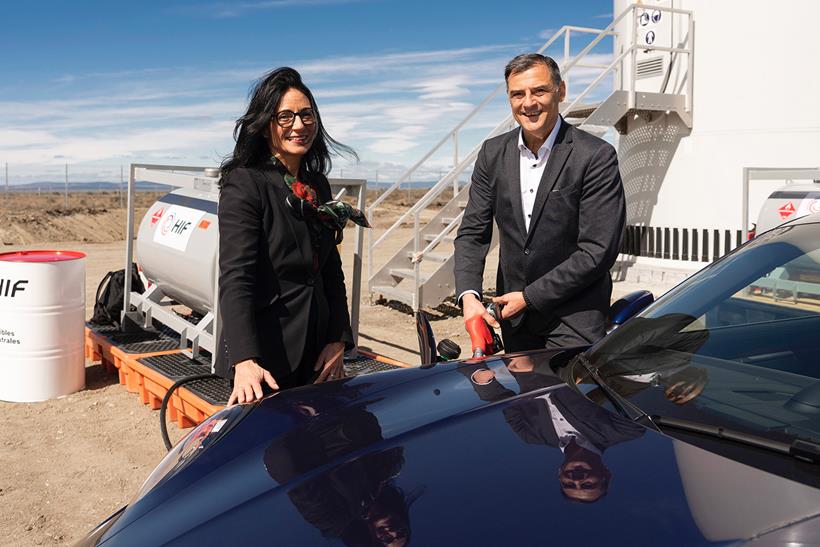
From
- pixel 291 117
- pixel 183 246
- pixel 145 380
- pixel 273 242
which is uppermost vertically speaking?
pixel 291 117

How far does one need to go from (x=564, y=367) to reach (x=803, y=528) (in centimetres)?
116

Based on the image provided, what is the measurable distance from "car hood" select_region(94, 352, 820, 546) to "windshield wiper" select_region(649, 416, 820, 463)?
8cm

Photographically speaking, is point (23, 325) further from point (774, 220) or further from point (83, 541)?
point (774, 220)

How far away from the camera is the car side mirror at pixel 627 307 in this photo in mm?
3006

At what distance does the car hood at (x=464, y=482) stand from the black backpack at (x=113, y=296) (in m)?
5.66

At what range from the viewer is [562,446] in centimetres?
189

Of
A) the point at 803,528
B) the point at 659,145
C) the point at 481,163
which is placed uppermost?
the point at 659,145

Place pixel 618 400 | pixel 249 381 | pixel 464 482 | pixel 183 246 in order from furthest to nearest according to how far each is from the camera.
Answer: pixel 183 246
pixel 249 381
pixel 618 400
pixel 464 482

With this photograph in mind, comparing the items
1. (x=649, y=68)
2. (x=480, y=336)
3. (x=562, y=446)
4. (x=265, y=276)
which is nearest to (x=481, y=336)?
(x=480, y=336)

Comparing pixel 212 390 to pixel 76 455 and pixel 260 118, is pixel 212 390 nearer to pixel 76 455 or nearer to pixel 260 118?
pixel 76 455

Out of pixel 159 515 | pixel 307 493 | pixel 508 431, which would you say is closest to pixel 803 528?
pixel 508 431

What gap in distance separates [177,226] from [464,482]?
526 cm

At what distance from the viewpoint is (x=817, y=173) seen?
826cm

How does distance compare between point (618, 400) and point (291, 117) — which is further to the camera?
point (291, 117)
